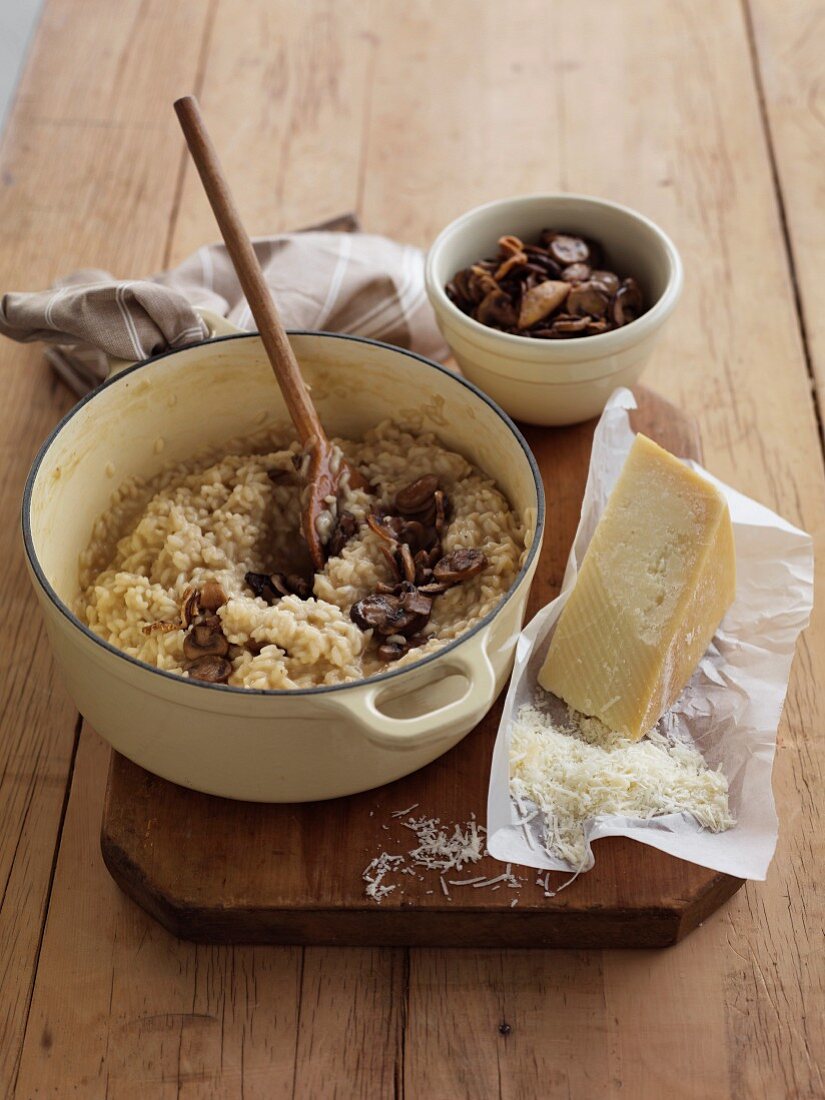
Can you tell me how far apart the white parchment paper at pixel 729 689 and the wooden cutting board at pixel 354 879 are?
40mm

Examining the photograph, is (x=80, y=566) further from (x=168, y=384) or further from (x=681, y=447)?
(x=681, y=447)

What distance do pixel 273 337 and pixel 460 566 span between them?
16.4 inches

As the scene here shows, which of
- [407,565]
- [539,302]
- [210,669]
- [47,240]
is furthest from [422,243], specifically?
[210,669]

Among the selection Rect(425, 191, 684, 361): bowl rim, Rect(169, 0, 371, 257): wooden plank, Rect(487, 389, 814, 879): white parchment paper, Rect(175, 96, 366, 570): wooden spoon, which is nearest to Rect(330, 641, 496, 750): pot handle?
Rect(487, 389, 814, 879): white parchment paper

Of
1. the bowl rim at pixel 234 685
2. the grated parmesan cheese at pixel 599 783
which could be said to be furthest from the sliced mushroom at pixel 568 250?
the grated parmesan cheese at pixel 599 783

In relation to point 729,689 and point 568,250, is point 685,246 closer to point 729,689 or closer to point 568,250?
point 568,250

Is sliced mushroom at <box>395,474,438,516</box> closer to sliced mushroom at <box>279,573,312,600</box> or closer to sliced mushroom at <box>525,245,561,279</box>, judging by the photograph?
sliced mushroom at <box>279,573,312,600</box>

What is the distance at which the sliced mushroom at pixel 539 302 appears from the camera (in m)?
1.82

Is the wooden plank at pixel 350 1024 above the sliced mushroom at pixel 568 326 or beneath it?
beneath

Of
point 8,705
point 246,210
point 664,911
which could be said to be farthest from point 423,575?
point 246,210

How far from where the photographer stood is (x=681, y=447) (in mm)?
1908

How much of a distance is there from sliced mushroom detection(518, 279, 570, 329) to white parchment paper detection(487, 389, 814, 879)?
165mm

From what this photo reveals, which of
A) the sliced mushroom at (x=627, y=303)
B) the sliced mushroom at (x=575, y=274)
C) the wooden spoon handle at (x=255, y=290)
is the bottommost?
the sliced mushroom at (x=627, y=303)

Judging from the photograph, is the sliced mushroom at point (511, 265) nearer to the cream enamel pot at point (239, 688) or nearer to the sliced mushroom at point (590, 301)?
the sliced mushroom at point (590, 301)
